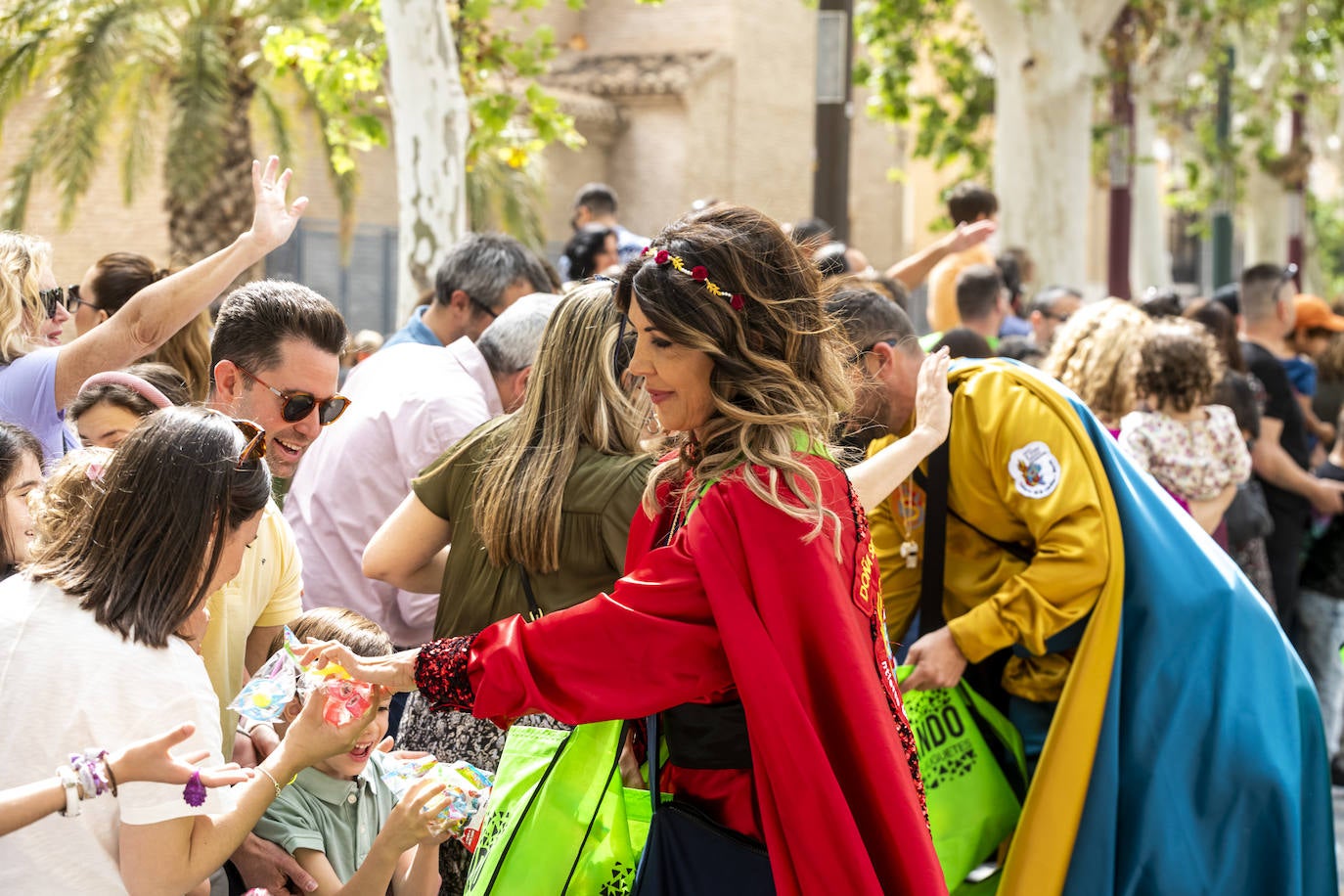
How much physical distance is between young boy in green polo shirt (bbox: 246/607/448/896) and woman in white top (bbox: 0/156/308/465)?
75 cm

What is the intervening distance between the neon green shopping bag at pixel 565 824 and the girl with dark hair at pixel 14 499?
106cm

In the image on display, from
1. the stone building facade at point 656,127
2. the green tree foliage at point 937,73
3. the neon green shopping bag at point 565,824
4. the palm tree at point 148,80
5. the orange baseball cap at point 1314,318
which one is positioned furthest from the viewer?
the stone building facade at point 656,127

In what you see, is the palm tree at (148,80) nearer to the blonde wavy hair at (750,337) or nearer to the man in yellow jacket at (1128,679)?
the man in yellow jacket at (1128,679)

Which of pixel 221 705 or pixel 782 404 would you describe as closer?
pixel 782 404

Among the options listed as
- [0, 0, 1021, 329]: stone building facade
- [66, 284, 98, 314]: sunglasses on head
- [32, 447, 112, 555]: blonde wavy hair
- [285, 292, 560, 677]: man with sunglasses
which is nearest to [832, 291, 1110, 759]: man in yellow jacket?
[285, 292, 560, 677]: man with sunglasses

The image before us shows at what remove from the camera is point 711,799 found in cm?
296

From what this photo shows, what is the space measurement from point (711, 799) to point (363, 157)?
57.7 feet

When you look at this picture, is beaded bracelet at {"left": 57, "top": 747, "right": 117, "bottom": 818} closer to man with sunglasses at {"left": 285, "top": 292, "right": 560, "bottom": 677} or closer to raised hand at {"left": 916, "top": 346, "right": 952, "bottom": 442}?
man with sunglasses at {"left": 285, "top": 292, "right": 560, "bottom": 677}

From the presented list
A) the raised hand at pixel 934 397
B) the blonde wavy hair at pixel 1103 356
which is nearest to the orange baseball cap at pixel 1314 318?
the blonde wavy hair at pixel 1103 356

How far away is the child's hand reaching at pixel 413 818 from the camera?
3.20 metres

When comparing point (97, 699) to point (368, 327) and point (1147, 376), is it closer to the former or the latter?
point (1147, 376)

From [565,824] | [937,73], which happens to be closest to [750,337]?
[565,824]

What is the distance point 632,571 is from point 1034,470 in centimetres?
156

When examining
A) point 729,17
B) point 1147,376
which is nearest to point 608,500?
point 1147,376
